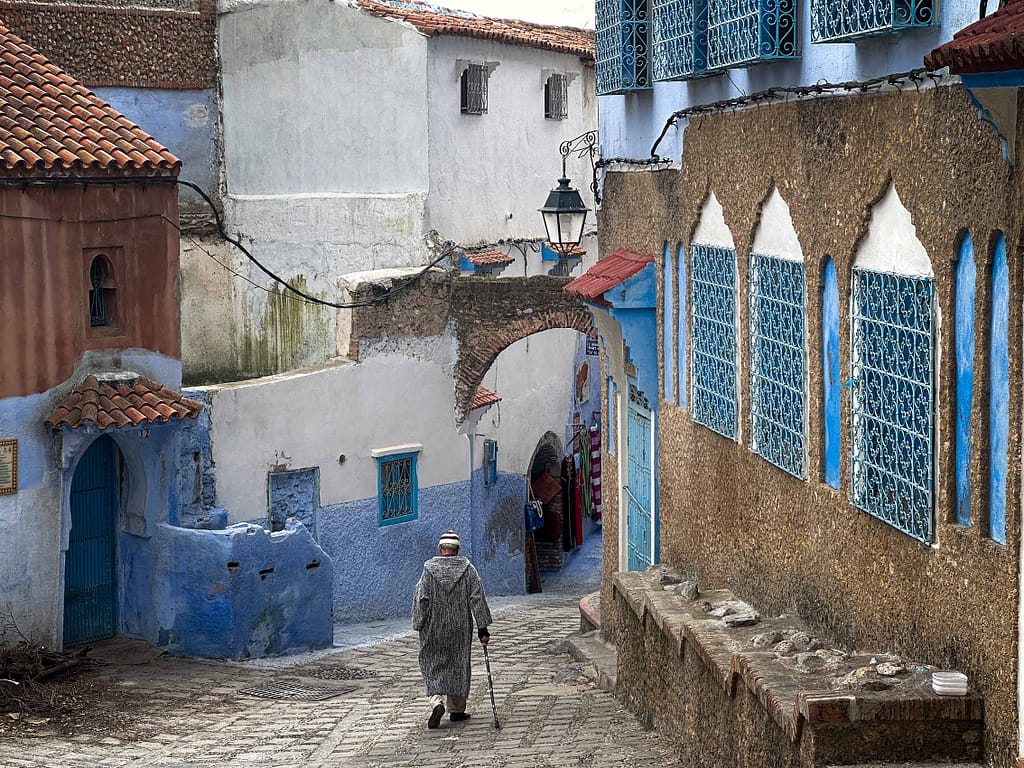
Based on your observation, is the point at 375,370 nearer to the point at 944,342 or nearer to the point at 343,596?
the point at 343,596

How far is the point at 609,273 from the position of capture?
42.8 ft

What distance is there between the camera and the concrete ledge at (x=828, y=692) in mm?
6578

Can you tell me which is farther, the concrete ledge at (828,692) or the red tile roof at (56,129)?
the red tile roof at (56,129)

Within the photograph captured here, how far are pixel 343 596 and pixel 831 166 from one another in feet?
36.6

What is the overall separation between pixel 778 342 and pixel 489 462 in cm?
1184

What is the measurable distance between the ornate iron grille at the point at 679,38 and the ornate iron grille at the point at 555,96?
14.5m

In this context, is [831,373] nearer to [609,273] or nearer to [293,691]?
[609,273]

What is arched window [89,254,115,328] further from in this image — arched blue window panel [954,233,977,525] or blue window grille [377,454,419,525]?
arched blue window panel [954,233,977,525]

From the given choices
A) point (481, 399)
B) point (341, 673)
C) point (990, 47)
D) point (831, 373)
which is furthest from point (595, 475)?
point (990, 47)

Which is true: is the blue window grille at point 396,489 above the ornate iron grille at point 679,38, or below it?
below

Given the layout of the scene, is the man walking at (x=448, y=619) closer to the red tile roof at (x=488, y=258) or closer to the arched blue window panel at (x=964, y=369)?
the arched blue window panel at (x=964, y=369)

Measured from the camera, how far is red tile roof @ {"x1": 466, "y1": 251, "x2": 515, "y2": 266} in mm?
24031

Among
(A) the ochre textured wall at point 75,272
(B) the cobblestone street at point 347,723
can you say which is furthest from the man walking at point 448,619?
(A) the ochre textured wall at point 75,272

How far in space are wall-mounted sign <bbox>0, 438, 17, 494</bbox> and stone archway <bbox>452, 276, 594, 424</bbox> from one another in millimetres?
6896
